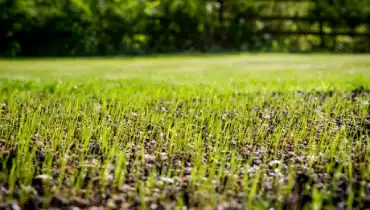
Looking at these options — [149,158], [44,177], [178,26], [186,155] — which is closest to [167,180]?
[149,158]

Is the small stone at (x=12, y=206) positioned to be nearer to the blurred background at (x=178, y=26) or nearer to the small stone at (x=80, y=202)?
the small stone at (x=80, y=202)

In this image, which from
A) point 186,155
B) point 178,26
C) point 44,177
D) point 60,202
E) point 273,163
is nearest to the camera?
point 60,202

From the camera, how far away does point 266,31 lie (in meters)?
23.5

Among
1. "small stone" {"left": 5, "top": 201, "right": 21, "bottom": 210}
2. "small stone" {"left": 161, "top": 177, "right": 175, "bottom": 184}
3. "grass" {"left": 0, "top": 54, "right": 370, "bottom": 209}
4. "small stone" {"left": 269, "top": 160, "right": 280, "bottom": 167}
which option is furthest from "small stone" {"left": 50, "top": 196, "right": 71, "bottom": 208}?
"small stone" {"left": 269, "top": 160, "right": 280, "bottom": 167}

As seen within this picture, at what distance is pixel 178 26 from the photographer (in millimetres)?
21547

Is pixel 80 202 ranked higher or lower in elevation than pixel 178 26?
lower

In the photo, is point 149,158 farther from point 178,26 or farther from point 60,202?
point 178,26

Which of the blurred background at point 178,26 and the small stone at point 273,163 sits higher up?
the blurred background at point 178,26

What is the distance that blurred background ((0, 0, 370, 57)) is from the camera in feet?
59.5

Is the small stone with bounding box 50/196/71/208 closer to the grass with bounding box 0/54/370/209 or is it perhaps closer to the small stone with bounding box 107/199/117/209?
the grass with bounding box 0/54/370/209

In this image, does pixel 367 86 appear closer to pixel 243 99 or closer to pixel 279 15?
pixel 243 99

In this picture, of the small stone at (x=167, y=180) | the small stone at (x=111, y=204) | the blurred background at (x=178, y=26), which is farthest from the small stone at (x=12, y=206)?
the blurred background at (x=178, y=26)

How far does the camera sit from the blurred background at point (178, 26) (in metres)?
18.1

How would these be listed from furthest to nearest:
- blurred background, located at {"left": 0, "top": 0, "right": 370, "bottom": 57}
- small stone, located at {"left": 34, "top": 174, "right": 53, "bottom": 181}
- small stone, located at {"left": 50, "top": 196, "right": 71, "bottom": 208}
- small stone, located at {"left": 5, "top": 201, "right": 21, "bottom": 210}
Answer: blurred background, located at {"left": 0, "top": 0, "right": 370, "bottom": 57} → small stone, located at {"left": 34, "top": 174, "right": 53, "bottom": 181} → small stone, located at {"left": 50, "top": 196, "right": 71, "bottom": 208} → small stone, located at {"left": 5, "top": 201, "right": 21, "bottom": 210}
